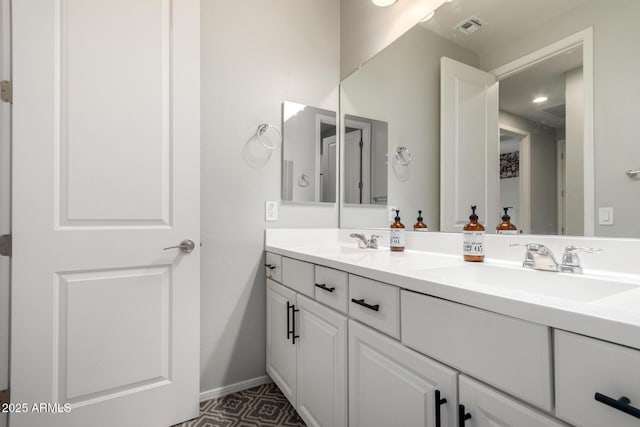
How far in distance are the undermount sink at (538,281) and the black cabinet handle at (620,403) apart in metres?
0.22

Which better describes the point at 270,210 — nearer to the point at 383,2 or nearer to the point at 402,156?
the point at 402,156

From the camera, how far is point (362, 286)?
3.26ft

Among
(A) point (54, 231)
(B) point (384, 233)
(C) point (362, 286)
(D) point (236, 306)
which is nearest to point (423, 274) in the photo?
(C) point (362, 286)

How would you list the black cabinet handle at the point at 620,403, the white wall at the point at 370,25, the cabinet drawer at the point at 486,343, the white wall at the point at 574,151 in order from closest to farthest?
the black cabinet handle at the point at 620,403 < the cabinet drawer at the point at 486,343 < the white wall at the point at 574,151 < the white wall at the point at 370,25

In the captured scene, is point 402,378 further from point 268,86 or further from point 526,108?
point 268,86

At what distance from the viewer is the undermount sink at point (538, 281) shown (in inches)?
29.8

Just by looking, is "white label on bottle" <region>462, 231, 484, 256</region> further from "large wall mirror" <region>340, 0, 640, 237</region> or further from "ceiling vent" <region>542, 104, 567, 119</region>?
"ceiling vent" <region>542, 104, 567, 119</region>

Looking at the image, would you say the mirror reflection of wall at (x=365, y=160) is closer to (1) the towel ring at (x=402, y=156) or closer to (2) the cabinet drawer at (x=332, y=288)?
(1) the towel ring at (x=402, y=156)

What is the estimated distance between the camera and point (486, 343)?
2.03ft

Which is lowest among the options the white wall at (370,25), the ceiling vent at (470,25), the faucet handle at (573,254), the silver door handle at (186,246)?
the silver door handle at (186,246)

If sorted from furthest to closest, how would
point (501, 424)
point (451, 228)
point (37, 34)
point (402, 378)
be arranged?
point (451, 228)
point (37, 34)
point (402, 378)
point (501, 424)

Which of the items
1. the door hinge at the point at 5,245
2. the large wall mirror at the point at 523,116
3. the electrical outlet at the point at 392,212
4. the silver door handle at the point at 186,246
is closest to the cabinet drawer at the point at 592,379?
the large wall mirror at the point at 523,116

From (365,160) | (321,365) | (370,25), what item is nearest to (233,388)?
(321,365)

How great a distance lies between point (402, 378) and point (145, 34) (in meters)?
1.75
